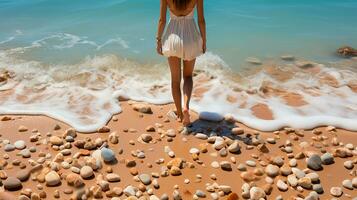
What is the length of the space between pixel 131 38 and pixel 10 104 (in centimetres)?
405

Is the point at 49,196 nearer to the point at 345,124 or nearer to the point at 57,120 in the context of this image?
the point at 57,120

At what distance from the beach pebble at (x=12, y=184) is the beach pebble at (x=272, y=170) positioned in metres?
2.42

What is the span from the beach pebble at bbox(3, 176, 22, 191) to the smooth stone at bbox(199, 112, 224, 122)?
7.75 feet

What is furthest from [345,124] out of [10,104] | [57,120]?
[10,104]

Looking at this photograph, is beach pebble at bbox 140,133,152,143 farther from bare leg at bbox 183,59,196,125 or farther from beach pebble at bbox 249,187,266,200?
beach pebble at bbox 249,187,266,200

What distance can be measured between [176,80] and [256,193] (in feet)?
6.30

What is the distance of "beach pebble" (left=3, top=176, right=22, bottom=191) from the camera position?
3764 millimetres

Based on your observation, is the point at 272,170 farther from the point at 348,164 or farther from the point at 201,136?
the point at 201,136

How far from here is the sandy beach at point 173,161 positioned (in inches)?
148

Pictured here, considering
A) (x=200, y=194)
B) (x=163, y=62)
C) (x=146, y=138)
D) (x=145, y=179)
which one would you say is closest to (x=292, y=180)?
(x=200, y=194)

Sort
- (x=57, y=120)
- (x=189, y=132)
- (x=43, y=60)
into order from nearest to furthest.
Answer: (x=189, y=132)
(x=57, y=120)
(x=43, y=60)

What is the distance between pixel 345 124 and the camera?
16.4ft

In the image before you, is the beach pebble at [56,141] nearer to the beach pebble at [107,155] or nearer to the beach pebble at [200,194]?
the beach pebble at [107,155]

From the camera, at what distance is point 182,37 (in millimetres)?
4656
